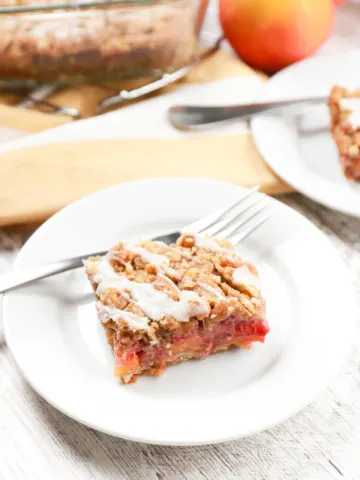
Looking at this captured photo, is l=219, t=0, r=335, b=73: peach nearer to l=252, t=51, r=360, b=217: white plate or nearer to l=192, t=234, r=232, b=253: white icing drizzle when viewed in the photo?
l=252, t=51, r=360, b=217: white plate

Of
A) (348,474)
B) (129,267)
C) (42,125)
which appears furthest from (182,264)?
(42,125)

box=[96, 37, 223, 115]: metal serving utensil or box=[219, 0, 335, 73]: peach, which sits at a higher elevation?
box=[219, 0, 335, 73]: peach

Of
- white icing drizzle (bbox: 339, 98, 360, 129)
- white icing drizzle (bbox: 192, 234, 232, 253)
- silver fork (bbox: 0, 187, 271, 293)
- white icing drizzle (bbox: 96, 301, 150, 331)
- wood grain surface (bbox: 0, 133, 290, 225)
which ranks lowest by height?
wood grain surface (bbox: 0, 133, 290, 225)

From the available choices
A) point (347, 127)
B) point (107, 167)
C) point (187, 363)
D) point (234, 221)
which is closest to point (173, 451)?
point (187, 363)

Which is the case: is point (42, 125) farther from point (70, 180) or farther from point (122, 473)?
point (122, 473)

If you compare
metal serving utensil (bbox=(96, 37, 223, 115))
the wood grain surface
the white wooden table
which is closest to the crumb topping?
the white wooden table

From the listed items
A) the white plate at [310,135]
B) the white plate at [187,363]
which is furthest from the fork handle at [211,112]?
the white plate at [187,363]

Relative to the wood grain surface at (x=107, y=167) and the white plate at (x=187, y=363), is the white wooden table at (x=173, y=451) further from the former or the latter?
the wood grain surface at (x=107, y=167)

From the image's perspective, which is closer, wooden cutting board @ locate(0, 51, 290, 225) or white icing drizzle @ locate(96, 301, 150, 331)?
white icing drizzle @ locate(96, 301, 150, 331)
